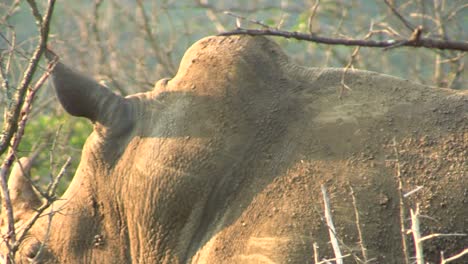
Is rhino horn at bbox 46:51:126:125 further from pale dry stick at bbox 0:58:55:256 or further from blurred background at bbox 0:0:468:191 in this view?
blurred background at bbox 0:0:468:191

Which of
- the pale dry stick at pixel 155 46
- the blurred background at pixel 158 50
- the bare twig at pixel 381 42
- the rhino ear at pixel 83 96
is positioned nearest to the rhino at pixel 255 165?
the rhino ear at pixel 83 96

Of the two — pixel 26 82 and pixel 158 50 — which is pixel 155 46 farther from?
pixel 26 82

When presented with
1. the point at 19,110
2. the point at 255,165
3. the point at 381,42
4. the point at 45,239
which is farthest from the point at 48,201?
the point at 381,42

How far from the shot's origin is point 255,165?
4.14 metres

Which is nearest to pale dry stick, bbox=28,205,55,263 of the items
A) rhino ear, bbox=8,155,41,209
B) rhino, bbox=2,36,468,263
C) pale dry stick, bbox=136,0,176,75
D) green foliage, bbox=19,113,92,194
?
rhino, bbox=2,36,468,263

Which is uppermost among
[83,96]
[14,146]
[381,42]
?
[381,42]

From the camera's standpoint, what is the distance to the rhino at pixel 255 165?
12.4 ft

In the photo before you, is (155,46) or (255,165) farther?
(155,46)

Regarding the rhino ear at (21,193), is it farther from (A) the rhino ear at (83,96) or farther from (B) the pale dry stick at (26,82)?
(A) the rhino ear at (83,96)

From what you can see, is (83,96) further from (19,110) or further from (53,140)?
(53,140)

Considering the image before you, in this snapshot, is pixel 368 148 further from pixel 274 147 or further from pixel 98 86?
pixel 98 86

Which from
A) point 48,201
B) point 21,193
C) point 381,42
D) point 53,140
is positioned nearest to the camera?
point 381,42

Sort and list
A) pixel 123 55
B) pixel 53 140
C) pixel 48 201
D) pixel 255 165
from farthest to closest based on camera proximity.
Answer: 1. pixel 123 55
2. pixel 53 140
3. pixel 48 201
4. pixel 255 165

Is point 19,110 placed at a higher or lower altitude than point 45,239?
higher
